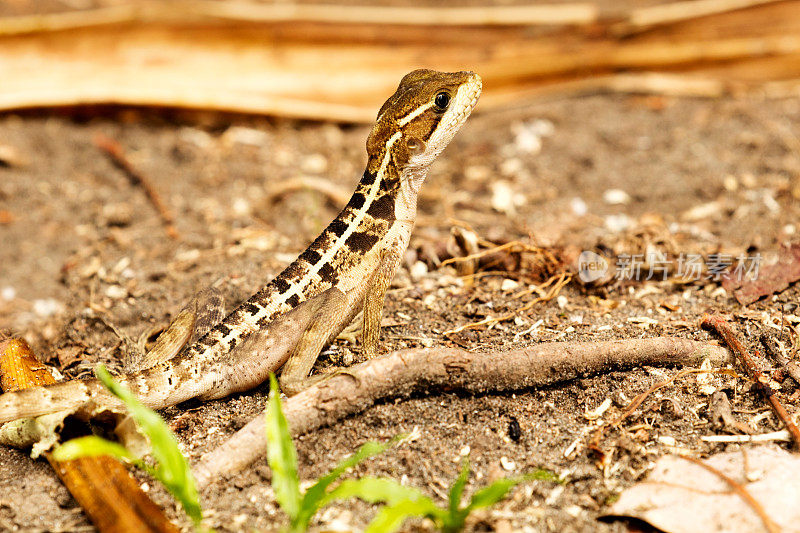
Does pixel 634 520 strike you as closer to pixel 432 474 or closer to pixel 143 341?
pixel 432 474

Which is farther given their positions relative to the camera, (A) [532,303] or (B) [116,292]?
(B) [116,292]

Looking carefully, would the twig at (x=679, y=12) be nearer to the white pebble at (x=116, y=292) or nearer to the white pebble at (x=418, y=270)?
the white pebble at (x=418, y=270)

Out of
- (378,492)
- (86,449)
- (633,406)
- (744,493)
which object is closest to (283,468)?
(378,492)

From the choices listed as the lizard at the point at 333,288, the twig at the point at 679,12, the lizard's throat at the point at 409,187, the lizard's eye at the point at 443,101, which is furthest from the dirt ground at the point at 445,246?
the lizard's eye at the point at 443,101

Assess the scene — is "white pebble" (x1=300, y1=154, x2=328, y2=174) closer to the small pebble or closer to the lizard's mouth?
the small pebble

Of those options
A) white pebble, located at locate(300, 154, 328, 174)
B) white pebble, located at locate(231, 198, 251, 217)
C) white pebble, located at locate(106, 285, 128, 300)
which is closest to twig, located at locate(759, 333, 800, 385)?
white pebble, located at locate(106, 285, 128, 300)

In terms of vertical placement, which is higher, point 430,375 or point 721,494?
point 430,375

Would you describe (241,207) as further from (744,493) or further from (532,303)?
(744,493)
